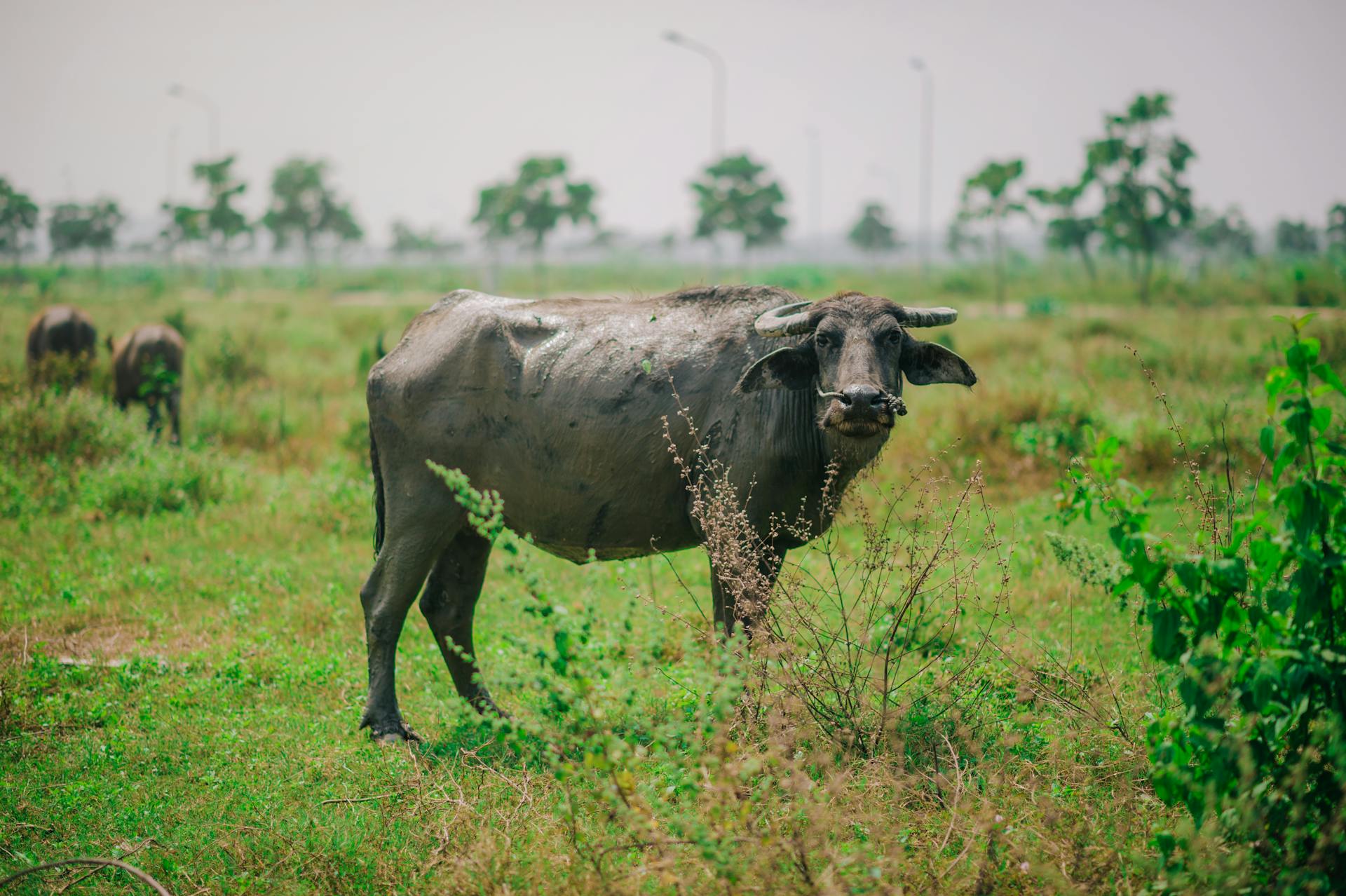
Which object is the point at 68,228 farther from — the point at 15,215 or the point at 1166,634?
the point at 1166,634

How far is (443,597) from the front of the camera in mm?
5582

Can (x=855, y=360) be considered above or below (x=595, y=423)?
above

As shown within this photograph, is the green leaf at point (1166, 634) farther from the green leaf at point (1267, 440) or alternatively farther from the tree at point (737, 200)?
the tree at point (737, 200)

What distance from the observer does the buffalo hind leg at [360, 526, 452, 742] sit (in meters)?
5.17

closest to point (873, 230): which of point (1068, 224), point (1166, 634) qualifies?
point (1068, 224)

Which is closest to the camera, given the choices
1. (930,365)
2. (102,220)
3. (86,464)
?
(930,365)

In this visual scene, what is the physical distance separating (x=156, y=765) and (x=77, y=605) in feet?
8.68

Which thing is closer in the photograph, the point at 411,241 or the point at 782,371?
the point at 782,371

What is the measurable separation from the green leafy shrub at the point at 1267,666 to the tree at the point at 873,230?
7075 centimetres

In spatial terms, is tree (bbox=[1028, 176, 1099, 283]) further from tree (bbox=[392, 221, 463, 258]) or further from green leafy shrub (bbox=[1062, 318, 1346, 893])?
tree (bbox=[392, 221, 463, 258])

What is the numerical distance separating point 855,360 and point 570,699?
208 cm

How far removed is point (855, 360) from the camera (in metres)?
4.42

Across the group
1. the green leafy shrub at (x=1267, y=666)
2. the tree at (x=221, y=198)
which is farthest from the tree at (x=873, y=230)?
the green leafy shrub at (x=1267, y=666)

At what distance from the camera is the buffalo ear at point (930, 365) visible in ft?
15.8
